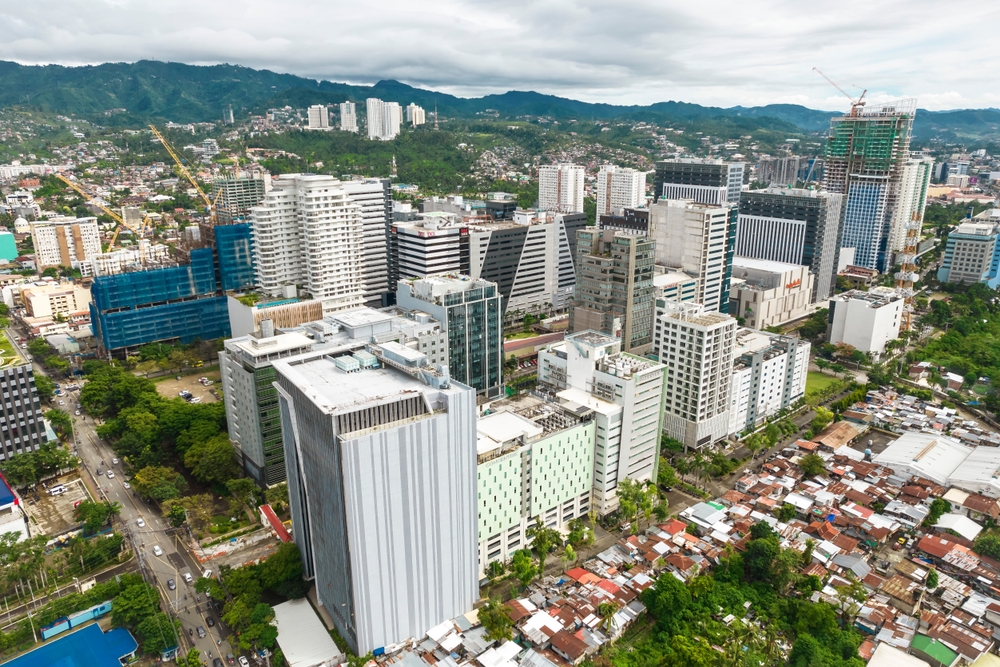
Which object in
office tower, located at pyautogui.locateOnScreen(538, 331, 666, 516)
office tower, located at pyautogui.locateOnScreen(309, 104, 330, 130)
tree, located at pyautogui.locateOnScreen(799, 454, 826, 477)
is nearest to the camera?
office tower, located at pyautogui.locateOnScreen(538, 331, 666, 516)

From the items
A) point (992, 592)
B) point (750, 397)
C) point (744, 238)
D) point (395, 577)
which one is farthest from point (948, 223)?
point (395, 577)

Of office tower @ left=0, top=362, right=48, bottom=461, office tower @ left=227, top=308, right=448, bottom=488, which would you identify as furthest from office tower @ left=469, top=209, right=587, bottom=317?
office tower @ left=0, top=362, right=48, bottom=461

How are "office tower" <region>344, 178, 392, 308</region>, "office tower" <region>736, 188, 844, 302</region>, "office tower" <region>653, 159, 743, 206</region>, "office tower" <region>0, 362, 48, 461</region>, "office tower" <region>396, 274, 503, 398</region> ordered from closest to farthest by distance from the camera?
"office tower" <region>0, 362, 48, 461</region> < "office tower" <region>396, 274, 503, 398</region> < "office tower" <region>344, 178, 392, 308</region> < "office tower" <region>736, 188, 844, 302</region> < "office tower" <region>653, 159, 743, 206</region>

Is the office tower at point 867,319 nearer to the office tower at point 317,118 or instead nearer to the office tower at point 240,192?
the office tower at point 240,192

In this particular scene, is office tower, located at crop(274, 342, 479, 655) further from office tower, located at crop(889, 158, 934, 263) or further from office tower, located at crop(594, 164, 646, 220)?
office tower, located at crop(594, 164, 646, 220)

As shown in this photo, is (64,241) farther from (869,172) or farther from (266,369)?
(869,172)

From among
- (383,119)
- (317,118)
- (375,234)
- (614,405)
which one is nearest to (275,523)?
(614,405)
